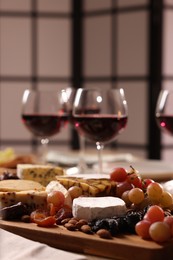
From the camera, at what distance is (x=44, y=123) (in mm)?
1819

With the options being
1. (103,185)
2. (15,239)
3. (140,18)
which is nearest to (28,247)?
(15,239)

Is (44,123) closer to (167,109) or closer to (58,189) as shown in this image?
(167,109)

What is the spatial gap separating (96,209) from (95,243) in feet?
0.32

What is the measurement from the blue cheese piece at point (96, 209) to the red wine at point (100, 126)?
54cm

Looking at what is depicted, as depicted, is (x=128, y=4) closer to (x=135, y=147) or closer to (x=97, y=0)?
(x=97, y=0)

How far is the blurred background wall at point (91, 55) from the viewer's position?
4.47 meters

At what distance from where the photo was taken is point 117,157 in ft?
6.82

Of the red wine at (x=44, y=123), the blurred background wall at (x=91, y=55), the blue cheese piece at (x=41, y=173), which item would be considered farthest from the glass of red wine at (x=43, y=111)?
the blurred background wall at (x=91, y=55)

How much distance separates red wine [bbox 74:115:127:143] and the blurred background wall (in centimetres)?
289

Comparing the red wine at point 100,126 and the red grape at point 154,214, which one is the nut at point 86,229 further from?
the red wine at point 100,126

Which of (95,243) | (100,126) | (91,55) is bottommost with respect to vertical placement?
(95,243)

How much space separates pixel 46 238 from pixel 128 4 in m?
3.66

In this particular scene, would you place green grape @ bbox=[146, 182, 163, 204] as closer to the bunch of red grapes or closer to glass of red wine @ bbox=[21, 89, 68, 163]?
the bunch of red grapes

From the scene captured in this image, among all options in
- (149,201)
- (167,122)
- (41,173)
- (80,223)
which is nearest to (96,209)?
(80,223)
